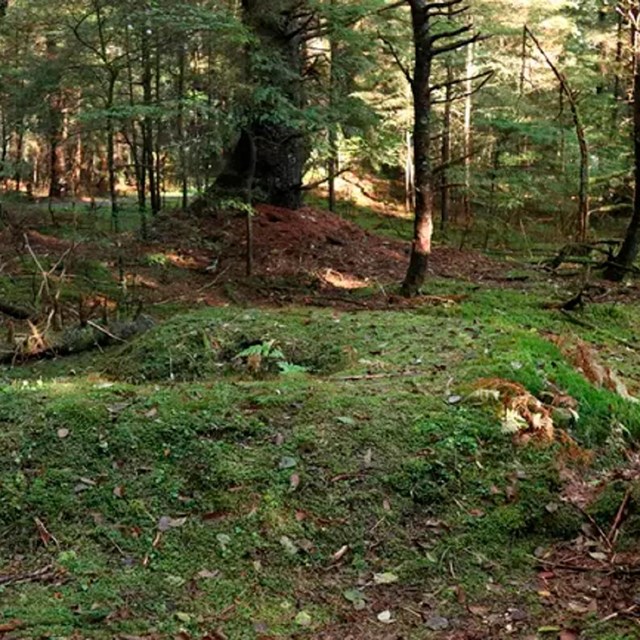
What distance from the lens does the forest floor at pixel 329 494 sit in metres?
3.07

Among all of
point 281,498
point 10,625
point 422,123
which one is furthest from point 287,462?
point 422,123

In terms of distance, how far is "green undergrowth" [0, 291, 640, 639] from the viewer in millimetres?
3137

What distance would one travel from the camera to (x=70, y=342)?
7.41m

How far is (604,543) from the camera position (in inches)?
139

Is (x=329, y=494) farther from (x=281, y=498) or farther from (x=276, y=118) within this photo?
(x=276, y=118)

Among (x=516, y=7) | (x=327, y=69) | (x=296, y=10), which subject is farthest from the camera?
(x=516, y=7)

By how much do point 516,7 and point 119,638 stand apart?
19.8m

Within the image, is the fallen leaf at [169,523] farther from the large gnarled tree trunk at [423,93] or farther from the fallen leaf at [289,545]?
the large gnarled tree trunk at [423,93]

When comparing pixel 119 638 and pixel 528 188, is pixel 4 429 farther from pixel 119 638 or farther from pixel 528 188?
pixel 528 188

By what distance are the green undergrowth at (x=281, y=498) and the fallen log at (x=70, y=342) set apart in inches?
93.1

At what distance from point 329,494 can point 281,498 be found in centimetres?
27

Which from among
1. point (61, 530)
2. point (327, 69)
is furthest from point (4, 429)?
point (327, 69)

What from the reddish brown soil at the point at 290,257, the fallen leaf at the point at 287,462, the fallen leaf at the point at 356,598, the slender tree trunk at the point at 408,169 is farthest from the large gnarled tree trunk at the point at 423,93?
the slender tree trunk at the point at 408,169

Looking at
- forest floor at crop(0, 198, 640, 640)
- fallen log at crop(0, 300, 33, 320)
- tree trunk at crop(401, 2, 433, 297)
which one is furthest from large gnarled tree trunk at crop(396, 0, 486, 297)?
fallen log at crop(0, 300, 33, 320)
